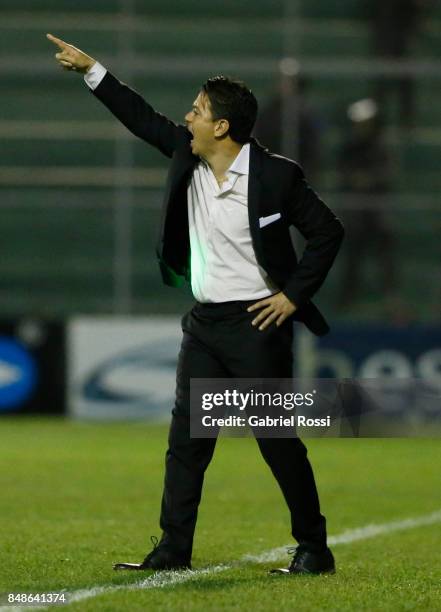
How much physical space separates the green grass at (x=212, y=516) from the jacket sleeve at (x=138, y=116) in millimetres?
1699

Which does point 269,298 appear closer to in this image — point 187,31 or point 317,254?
point 317,254

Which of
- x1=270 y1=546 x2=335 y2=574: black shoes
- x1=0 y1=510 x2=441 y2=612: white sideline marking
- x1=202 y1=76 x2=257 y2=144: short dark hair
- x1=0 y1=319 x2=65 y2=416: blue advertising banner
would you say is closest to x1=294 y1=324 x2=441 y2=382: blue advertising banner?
x1=0 y1=319 x2=65 y2=416: blue advertising banner

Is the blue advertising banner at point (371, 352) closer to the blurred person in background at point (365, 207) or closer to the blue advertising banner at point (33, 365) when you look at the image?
the blurred person in background at point (365, 207)

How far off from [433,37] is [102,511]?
10.6 meters

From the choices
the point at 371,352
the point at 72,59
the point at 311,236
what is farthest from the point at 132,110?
the point at 371,352

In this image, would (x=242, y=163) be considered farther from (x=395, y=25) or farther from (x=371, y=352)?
(x=395, y=25)

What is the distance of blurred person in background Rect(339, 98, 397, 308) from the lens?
50.8ft

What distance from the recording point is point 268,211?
600 cm

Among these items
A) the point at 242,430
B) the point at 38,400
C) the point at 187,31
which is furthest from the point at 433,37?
the point at 242,430

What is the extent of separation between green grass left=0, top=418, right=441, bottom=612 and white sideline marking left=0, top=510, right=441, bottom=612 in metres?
0.06

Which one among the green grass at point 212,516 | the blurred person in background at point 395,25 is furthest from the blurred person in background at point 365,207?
the green grass at point 212,516

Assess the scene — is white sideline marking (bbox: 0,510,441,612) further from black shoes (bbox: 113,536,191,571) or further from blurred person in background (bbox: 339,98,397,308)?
blurred person in background (bbox: 339,98,397,308)

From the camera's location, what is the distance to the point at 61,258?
16.2 metres

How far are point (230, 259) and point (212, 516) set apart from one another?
2770 mm
